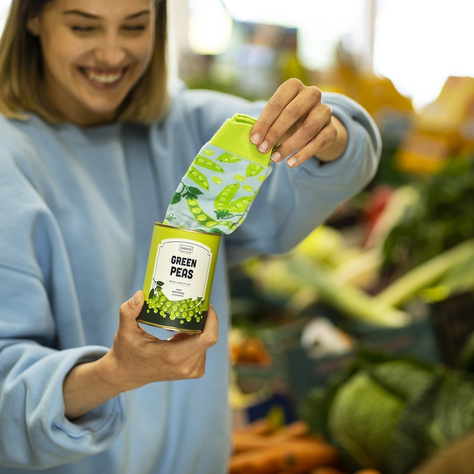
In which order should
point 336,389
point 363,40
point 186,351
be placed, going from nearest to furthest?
point 186,351 → point 336,389 → point 363,40

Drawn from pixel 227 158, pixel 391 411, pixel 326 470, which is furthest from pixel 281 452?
pixel 227 158

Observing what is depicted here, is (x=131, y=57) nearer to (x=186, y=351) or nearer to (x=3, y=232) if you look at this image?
(x=3, y=232)

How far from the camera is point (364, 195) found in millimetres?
3818

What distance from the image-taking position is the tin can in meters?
→ 0.92

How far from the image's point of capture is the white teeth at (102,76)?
4.07 feet

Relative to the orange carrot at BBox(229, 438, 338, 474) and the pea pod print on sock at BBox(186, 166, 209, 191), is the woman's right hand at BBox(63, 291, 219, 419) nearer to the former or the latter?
the pea pod print on sock at BBox(186, 166, 209, 191)

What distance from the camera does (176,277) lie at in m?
0.92

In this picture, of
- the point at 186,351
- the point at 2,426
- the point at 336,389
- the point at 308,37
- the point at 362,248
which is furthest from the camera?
the point at 308,37

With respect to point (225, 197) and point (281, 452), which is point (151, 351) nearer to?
point (225, 197)

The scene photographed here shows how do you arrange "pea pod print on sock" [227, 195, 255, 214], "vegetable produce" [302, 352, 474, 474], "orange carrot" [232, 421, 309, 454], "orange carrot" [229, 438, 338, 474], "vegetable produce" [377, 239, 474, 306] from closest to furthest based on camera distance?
"pea pod print on sock" [227, 195, 255, 214] → "vegetable produce" [302, 352, 474, 474] → "orange carrot" [229, 438, 338, 474] → "orange carrot" [232, 421, 309, 454] → "vegetable produce" [377, 239, 474, 306]

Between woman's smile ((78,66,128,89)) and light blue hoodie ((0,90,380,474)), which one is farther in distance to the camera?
woman's smile ((78,66,128,89))

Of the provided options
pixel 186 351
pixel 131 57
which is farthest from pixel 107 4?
pixel 186 351

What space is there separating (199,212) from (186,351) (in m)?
0.20

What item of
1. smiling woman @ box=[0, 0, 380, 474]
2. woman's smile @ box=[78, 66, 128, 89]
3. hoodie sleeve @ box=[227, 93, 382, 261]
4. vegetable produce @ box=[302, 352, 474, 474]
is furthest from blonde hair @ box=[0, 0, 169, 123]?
vegetable produce @ box=[302, 352, 474, 474]
